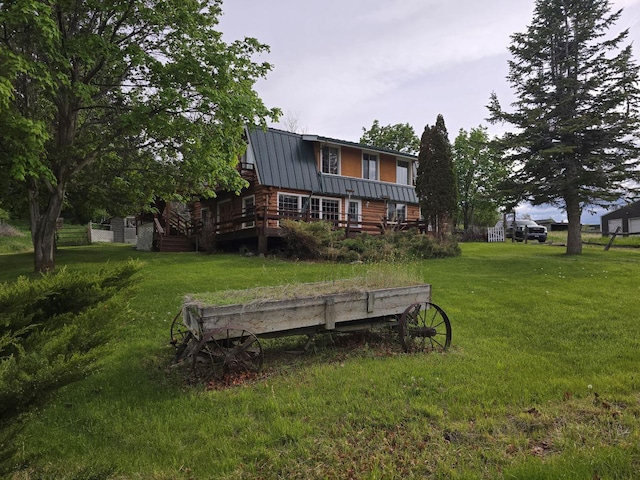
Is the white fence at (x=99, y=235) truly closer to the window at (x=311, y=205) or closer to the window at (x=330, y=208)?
the window at (x=311, y=205)

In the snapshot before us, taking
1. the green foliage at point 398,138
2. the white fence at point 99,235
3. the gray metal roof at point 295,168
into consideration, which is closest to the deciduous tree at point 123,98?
the gray metal roof at point 295,168

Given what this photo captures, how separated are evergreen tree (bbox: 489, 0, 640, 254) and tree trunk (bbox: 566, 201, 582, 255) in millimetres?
41

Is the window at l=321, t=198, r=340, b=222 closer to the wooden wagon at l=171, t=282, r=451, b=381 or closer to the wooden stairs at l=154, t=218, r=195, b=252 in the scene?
the wooden stairs at l=154, t=218, r=195, b=252

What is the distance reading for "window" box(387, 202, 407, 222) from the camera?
2600 cm

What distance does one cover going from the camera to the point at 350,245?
56.4 ft

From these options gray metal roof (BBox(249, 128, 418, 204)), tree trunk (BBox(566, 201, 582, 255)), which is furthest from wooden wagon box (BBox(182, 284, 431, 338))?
tree trunk (BBox(566, 201, 582, 255))

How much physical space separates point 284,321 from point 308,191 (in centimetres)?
1765

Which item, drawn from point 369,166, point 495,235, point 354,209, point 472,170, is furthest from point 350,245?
point 472,170

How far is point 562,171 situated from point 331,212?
11708 millimetres

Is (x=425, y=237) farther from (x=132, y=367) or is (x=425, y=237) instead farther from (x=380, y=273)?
(x=132, y=367)

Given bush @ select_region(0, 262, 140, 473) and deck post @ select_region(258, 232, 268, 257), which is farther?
deck post @ select_region(258, 232, 268, 257)

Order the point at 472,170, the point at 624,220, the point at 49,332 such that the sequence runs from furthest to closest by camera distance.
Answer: the point at 472,170 < the point at 624,220 < the point at 49,332

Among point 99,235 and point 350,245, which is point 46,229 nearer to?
point 350,245

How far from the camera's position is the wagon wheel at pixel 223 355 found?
4934 millimetres
